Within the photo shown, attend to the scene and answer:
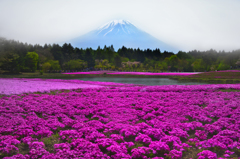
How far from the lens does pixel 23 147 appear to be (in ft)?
22.4

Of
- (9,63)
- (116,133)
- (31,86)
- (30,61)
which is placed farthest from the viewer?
(30,61)

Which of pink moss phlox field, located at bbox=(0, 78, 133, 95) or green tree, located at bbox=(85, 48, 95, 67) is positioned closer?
pink moss phlox field, located at bbox=(0, 78, 133, 95)

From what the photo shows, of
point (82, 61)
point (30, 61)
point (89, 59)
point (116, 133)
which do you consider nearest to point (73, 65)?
point (82, 61)

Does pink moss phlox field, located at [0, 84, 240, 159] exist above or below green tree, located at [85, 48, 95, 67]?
below

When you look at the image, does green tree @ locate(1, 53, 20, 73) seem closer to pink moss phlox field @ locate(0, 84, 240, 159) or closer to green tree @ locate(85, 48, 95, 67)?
pink moss phlox field @ locate(0, 84, 240, 159)

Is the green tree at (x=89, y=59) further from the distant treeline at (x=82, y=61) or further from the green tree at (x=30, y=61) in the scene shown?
the green tree at (x=30, y=61)

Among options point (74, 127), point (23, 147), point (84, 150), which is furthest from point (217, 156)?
point (23, 147)

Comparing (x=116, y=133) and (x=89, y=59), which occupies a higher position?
(x=89, y=59)

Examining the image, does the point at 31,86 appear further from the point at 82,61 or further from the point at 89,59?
the point at 89,59

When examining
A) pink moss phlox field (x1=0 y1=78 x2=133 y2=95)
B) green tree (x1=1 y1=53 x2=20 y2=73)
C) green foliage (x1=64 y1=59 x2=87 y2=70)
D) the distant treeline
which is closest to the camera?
pink moss phlox field (x1=0 y1=78 x2=133 y2=95)

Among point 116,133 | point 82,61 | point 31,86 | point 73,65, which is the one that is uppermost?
point 82,61

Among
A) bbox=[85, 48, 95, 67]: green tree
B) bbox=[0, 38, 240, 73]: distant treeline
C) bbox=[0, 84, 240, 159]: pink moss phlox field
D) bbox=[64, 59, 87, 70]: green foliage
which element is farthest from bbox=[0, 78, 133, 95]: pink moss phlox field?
bbox=[85, 48, 95, 67]: green tree

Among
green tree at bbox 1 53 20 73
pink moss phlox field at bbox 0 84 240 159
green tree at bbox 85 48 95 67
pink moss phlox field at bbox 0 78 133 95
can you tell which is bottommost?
pink moss phlox field at bbox 0 84 240 159

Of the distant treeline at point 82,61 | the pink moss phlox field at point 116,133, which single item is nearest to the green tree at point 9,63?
the distant treeline at point 82,61
